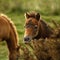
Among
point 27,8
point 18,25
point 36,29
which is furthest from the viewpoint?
point 27,8

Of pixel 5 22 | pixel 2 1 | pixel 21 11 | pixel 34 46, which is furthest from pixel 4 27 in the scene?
pixel 2 1

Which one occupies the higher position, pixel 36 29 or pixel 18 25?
pixel 36 29

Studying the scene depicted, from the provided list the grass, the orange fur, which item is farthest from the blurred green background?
the orange fur

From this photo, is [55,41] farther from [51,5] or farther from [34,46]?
[51,5]

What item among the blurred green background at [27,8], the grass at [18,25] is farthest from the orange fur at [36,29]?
the blurred green background at [27,8]

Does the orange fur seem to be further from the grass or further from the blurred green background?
the blurred green background

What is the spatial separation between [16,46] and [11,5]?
35.0 feet

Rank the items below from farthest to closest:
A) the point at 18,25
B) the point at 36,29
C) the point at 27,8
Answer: the point at 27,8, the point at 18,25, the point at 36,29

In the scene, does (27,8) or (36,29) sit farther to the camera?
(27,8)

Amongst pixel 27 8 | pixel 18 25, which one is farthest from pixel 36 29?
pixel 27 8

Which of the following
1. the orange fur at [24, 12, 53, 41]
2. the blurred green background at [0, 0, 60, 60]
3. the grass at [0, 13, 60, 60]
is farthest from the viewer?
the blurred green background at [0, 0, 60, 60]

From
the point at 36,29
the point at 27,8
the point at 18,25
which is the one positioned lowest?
the point at 18,25

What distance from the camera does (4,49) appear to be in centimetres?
1386

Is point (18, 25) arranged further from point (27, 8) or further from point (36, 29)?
point (36, 29)
